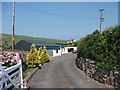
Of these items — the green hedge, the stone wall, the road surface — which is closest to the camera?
the stone wall

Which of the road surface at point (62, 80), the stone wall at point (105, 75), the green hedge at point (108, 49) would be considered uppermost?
the green hedge at point (108, 49)

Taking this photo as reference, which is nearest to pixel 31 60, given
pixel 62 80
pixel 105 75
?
pixel 62 80

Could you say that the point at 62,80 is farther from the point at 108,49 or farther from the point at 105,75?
the point at 108,49

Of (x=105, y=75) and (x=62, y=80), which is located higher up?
(x=105, y=75)

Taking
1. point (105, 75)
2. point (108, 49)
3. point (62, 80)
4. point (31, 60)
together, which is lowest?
point (62, 80)

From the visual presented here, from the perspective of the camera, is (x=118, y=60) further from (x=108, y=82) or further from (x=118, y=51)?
(x=108, y=82)

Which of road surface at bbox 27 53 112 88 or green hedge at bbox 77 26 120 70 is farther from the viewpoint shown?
road surface at bbox 27 53 112 88

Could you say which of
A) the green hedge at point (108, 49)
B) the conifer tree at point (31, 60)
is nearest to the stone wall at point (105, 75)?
the green hedge at point (108, 49)

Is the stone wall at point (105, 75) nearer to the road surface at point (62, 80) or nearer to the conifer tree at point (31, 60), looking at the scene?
the road surface at point (62, 80)

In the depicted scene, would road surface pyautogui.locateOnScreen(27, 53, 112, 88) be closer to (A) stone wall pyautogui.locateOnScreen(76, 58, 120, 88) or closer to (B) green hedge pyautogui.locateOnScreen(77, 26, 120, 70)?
(A) stone wall pyautogui.locateOnScreen(76, 58, 120, 88)

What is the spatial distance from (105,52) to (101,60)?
63 cm

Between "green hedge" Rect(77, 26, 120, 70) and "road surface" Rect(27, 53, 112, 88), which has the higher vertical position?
"green hedge" Rect(77, 26, 120, 70)

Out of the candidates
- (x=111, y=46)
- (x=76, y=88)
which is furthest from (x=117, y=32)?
(x=76, y=88)

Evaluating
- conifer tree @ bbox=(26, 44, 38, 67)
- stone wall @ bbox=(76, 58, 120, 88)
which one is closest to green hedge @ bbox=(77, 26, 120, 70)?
stone wall @ bbox=(76, 58, 120, 88)
